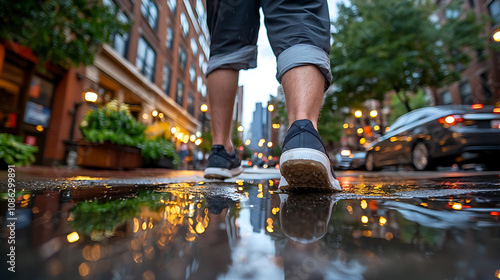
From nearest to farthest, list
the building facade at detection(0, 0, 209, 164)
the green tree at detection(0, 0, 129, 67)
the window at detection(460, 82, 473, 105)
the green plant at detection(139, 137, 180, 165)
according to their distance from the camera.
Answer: the green tree at detection(0, 0, 129, 67) → the green plant at detection(139, 137, 180, 165) → the building facade at detection(0, 0, 209, 164) → the window at detection(460, 82, 473, 105)

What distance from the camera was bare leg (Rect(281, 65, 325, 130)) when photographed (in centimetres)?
111

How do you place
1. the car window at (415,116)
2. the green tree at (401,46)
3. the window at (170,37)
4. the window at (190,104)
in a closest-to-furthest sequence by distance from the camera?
the car window at (415,116)
the green tree at (401,46)
the window at (170,37)
the window at (190,104)

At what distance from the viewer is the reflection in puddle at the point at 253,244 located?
242mm

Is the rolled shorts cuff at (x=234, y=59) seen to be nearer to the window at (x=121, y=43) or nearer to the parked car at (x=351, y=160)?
the parked car at (x=351, y=160)

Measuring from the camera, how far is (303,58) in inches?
44.3

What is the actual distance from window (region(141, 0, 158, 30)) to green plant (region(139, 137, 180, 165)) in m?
9.78

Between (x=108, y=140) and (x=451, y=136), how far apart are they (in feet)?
17.7

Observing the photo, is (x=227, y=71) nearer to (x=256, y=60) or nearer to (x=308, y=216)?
(x=256, y=60)

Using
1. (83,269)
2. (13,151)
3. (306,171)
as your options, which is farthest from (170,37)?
(83,269)

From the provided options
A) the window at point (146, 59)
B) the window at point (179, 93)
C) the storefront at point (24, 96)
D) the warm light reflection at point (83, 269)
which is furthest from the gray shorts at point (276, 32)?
the window at point (179, 93)

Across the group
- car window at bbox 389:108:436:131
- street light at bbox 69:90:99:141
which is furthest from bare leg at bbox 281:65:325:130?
street light at bbox 69:90:99:141

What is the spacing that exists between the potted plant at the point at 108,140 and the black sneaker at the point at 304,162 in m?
3.58

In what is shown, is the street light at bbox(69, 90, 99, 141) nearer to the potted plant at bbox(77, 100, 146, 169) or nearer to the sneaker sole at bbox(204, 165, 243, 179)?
the potted plant at bbox(77, 100, 146, 169)

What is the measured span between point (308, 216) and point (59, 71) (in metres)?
9.80
